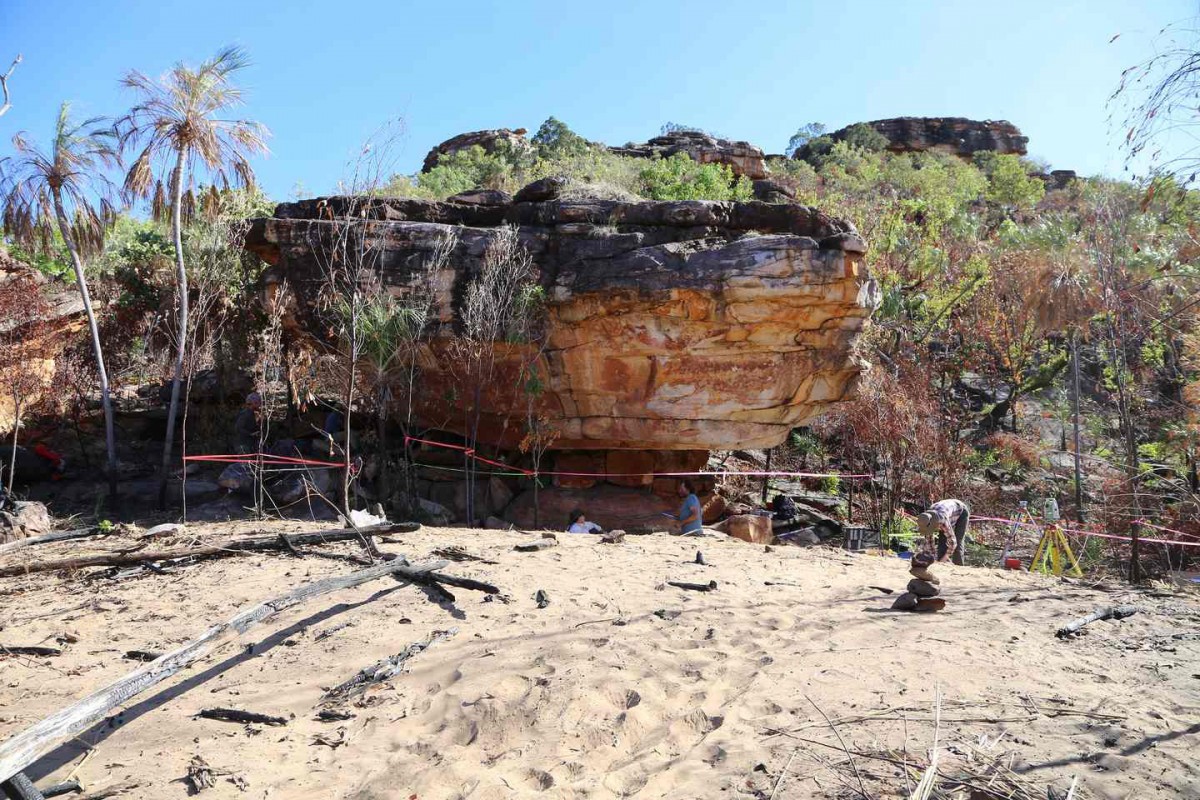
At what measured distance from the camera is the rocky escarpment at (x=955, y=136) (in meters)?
46.0

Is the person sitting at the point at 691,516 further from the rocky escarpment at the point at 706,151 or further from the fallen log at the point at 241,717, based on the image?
the rocky escarpment at the point at 706,151

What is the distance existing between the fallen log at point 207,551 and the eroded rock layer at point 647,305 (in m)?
5.73

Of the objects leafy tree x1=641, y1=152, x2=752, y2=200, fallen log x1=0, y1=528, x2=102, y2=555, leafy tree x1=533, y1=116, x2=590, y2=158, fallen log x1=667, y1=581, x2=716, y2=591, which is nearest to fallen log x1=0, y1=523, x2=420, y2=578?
fallen log x1=0, y1=528, x2=102, y2=555

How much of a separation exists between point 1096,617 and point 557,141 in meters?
32.7

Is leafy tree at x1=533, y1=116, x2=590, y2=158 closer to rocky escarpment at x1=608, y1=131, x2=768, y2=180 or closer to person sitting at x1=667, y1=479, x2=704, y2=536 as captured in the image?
rocky escarpment at x1=608, y1=131, x2=768, y2=180

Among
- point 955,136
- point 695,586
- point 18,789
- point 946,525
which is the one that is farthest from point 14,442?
point 955,136

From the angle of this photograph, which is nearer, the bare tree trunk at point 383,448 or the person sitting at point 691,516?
the person sitting at point 691,516

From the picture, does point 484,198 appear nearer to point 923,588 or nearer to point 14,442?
point 14,442

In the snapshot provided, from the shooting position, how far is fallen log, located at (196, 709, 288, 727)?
445 centimetres

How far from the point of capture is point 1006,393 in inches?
900

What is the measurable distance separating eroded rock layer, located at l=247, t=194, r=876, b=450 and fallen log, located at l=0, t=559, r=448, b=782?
7158mm

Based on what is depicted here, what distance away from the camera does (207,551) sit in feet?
24.2

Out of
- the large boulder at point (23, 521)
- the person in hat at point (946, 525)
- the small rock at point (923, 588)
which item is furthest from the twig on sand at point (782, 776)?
the large boulder at point (23, 521)

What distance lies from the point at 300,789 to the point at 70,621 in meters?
3.41
